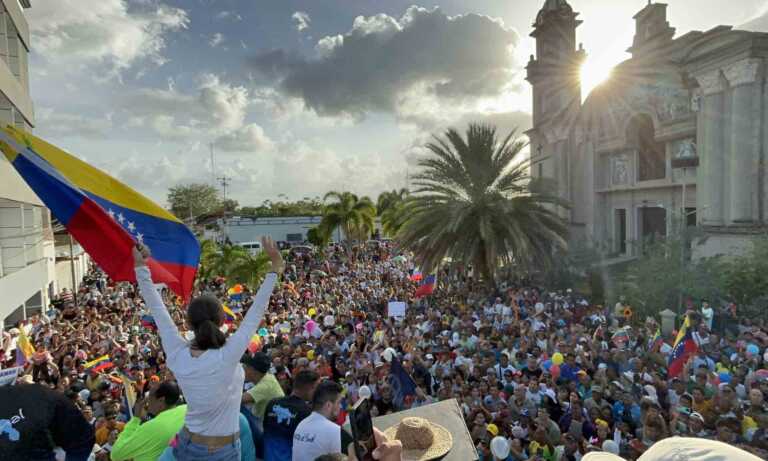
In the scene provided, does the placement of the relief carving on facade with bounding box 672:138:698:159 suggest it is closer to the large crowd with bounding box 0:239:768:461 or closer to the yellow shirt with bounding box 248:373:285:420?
the large crowd with bounding box 0:239:768:461

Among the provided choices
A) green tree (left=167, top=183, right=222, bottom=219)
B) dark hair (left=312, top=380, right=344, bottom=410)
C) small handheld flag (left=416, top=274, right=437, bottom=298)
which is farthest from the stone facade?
green tree (left=167, top=183, right=222, bottom=219)

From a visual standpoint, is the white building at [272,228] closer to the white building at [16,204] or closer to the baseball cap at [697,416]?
the white building at [16,204]

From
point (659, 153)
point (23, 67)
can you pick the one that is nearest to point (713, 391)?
point (659, 153)

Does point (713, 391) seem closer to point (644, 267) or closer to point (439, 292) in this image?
point (644, 267)

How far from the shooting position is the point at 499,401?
7.04 meters

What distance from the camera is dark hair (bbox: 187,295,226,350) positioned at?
2555 millimetres

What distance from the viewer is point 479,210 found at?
1741cm

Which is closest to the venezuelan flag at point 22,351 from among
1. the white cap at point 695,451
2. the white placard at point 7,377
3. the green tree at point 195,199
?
the white placard at point 7,377

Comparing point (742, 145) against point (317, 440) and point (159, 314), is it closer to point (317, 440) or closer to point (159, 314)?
point (317, 440)

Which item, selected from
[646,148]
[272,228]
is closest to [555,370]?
[646,148]

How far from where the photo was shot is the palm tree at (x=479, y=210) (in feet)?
56.2

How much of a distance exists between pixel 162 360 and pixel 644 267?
42.7ft

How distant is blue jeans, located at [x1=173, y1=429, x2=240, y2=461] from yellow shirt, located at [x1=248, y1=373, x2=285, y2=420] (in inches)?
46.2

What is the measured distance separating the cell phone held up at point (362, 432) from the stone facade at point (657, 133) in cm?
1548
